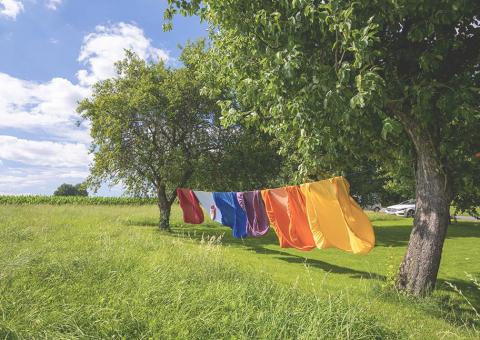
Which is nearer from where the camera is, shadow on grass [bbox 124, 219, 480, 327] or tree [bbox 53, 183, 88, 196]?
shadow on grass [bbox 124, 219, 480, 327]

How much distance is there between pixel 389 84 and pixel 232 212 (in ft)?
22.0

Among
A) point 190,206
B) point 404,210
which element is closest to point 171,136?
point 190,206

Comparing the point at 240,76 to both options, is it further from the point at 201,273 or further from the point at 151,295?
the point at 151,295

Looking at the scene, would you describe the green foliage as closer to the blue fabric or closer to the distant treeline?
the blue fabric

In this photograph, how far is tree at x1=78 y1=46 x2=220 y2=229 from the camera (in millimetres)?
20922

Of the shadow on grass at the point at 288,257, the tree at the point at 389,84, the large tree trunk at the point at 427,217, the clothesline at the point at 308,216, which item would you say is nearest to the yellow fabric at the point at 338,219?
the clothesline at the point at 308,216

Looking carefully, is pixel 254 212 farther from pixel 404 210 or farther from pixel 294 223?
pixel 404 210

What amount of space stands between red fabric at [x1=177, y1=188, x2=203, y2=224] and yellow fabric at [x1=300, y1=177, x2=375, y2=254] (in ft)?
29.9

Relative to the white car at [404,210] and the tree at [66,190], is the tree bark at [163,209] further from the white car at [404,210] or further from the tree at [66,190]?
the tree at [66,190]

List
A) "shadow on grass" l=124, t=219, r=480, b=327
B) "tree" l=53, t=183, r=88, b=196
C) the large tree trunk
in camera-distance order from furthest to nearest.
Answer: "tree" l=53, t=183, r=88, b=196 < the large tree trunk < "shadow on grass" l=124, t=219, r=480, b=327

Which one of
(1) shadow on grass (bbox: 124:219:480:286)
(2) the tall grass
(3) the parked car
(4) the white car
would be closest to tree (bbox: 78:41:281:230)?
(1) shadow on grass (bbox: 124:219:480:286)

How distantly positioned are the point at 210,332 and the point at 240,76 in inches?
221

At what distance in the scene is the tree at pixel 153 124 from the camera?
2092cm

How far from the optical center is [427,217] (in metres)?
8.10
